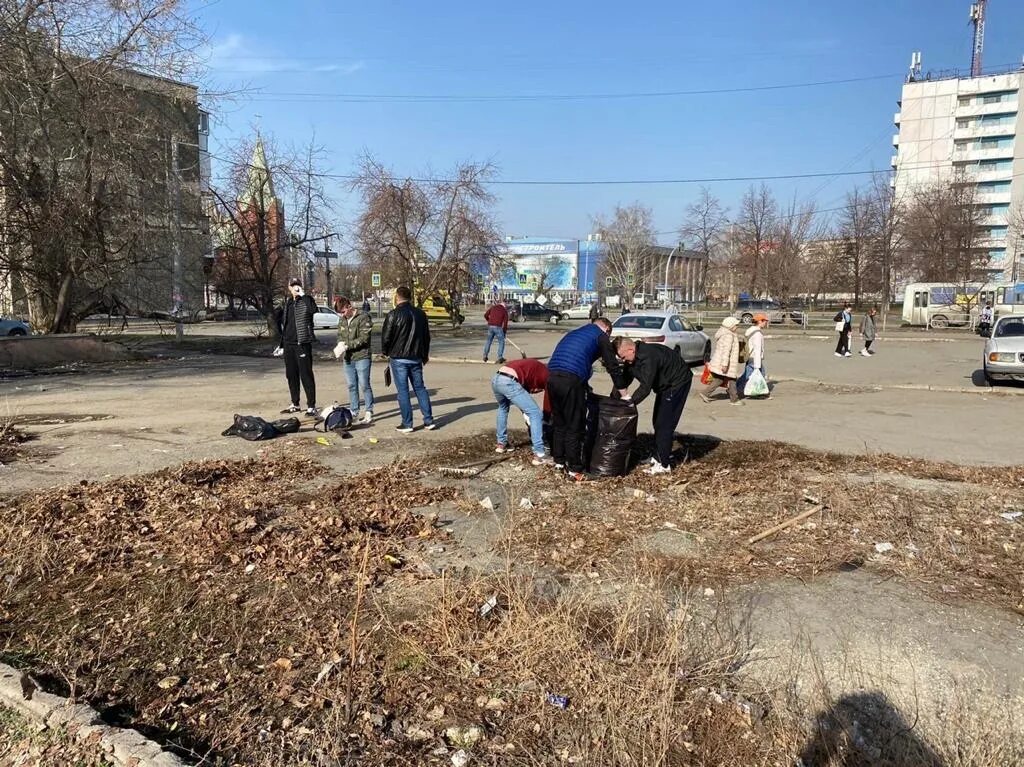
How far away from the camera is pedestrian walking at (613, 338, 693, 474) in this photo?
6.64 m

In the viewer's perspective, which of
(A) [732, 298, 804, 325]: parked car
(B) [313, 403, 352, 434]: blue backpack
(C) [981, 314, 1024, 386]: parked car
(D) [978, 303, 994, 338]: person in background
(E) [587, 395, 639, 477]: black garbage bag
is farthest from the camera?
(A) [732, 298, 804, 325]: parked car

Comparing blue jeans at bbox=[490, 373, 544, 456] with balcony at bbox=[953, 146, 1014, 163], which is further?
balcony at bbox=[953, 146, 1014, 163]

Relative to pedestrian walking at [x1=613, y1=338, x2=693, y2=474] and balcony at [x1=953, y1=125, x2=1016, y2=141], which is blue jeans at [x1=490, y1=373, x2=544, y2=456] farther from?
balcony at [x1=953, y1=125, x2=1016, y2=141]

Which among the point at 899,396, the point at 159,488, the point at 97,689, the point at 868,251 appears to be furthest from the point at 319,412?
the point at 868,251

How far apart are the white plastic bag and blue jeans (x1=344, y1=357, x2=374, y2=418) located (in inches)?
258

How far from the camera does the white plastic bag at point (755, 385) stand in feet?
40.1

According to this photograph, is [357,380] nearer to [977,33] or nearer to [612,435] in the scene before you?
[612,435]

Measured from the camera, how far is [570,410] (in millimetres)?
6504

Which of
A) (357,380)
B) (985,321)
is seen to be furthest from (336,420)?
(985,321)

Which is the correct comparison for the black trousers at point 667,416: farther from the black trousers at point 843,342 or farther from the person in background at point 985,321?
the person in background at point 985,321

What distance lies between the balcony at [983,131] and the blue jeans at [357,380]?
97.6 m

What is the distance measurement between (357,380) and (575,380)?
4.22m

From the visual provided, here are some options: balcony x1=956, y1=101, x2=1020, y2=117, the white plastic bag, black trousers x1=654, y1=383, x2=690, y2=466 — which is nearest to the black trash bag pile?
black trousers x1=654, y1=383, x2=690, y2=466

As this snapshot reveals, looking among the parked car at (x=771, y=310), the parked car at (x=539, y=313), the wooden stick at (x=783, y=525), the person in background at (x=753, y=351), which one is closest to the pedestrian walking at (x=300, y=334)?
the wooden stick at (x=783, y=525)
